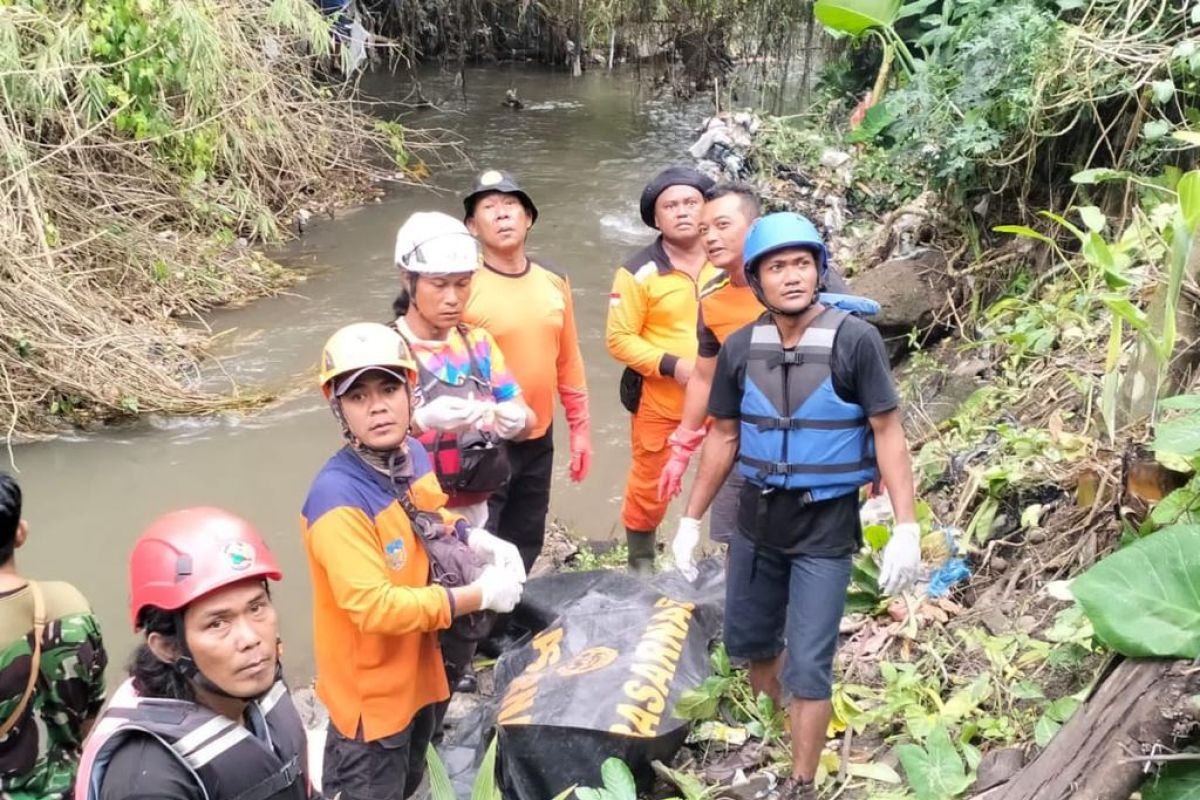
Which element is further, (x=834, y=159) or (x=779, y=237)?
(x=834, y=159)

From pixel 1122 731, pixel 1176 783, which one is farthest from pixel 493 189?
pixel 1176 783

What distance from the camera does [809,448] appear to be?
271 cm

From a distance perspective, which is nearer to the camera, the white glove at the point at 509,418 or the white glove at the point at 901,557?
the white glove at the point at 901,557

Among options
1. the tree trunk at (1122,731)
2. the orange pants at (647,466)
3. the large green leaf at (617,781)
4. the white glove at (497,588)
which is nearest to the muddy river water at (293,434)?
→ the orange pants at (647,466)

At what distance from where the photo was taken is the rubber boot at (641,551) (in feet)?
14.6

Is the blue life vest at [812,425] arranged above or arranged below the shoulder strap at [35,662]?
above

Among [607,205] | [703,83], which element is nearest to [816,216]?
[607,205]

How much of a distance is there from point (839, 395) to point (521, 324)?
54.7 inches

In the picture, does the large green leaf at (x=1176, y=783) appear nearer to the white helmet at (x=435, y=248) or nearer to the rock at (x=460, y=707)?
the white helmet at (x=435, y=248)

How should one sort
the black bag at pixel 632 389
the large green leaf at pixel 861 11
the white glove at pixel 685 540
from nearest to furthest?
the white glove at pixel 685 540 → the black bag at pixel 632 389 → the large green leaf at pixel 861 11

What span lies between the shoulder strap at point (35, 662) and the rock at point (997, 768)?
218 centimetres

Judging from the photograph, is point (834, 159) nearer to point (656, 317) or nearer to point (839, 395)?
point (656, 317)

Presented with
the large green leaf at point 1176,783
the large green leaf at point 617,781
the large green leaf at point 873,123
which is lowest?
the large green leaf at point 617,781

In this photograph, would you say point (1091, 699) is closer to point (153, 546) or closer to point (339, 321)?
point (153, 546)
